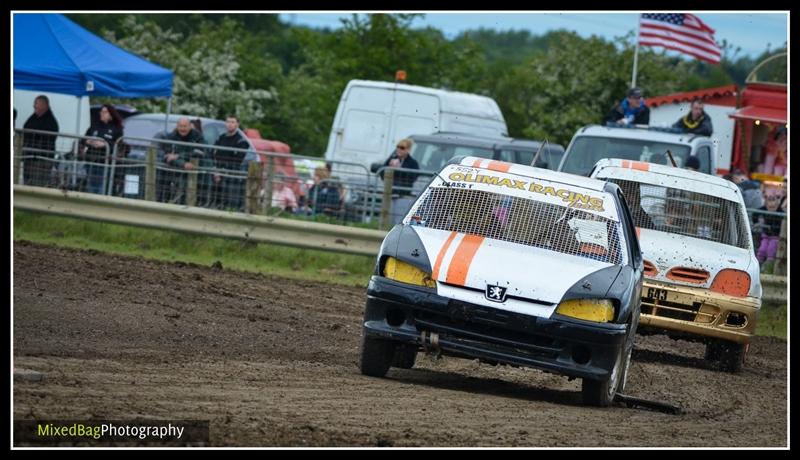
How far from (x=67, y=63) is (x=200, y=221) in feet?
13.5

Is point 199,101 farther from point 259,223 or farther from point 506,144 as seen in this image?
point 259,223

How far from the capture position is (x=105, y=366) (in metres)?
9.02

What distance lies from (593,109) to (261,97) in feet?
31.4

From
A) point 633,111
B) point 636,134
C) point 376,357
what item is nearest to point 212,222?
point 636,134

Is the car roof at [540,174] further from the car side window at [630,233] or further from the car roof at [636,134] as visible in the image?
the car roof at [636,134]

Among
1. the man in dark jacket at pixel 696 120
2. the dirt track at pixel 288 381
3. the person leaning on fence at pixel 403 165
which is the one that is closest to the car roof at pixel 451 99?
the person leaning on fence at pixel 403 165

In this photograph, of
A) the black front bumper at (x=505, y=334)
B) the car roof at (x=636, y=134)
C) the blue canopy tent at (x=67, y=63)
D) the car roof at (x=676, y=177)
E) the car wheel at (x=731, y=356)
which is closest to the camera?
the black front bumper at (x=505, y=334)

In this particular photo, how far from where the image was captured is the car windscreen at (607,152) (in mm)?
17719

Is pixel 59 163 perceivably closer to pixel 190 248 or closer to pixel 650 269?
pixel 190 248

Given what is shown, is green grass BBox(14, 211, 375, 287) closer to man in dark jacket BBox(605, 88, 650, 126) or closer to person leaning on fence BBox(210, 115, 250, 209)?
person leaning on fence BBox(210, 115, 250, 209)

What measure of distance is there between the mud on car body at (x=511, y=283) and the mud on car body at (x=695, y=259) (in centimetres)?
274

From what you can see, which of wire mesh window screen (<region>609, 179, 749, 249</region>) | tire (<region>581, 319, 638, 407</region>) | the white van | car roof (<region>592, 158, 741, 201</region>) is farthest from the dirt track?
the white van

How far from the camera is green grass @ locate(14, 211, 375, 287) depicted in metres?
18.3

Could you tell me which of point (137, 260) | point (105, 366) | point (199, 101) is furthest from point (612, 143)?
point (199, 101)
